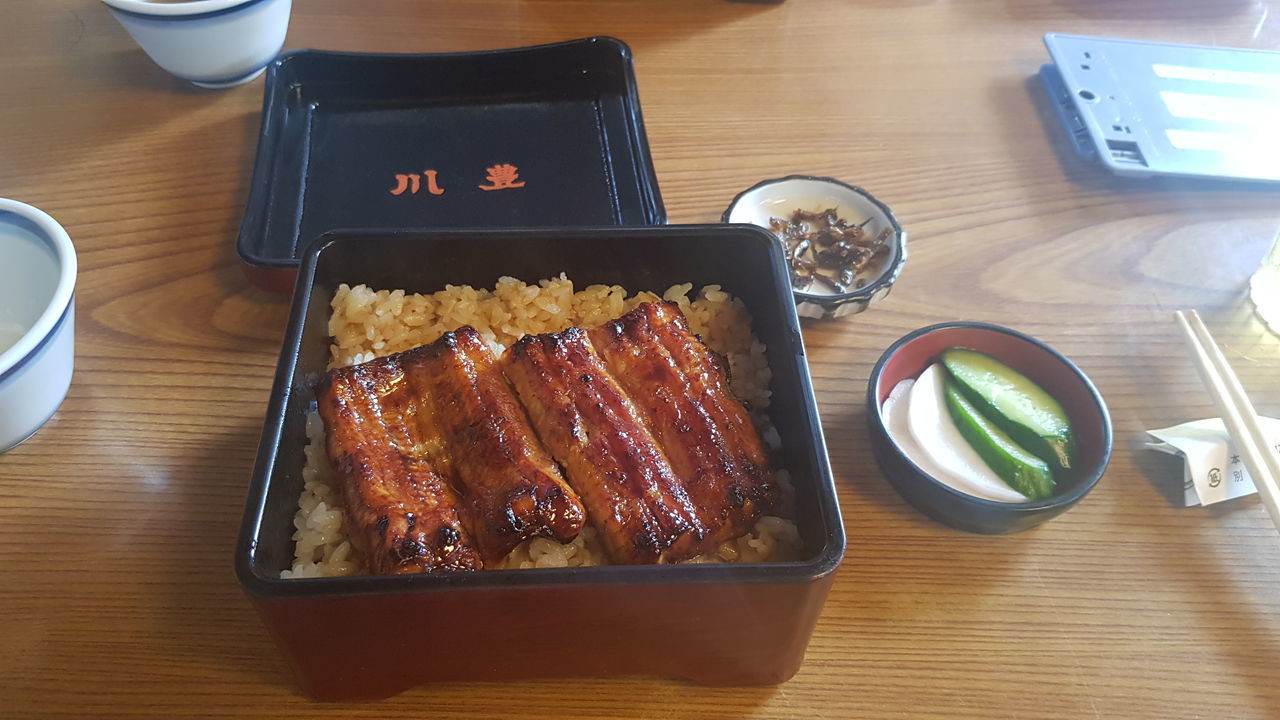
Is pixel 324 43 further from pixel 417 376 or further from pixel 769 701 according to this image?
pixel 769 701

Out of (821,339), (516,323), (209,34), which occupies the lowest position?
(821,339)

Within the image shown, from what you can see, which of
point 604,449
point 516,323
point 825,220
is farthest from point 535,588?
point 825,220

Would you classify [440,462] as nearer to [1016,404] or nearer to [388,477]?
[388,477]

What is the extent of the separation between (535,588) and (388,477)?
35 centimetres

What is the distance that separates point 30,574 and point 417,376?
660mm

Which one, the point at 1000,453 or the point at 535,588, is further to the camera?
the point at 1000,453

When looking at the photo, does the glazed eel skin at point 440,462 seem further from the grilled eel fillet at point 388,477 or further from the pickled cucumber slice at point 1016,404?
the pickled cucumber slice at point 1016,404

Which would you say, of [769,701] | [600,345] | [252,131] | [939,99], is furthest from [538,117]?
[769,701]

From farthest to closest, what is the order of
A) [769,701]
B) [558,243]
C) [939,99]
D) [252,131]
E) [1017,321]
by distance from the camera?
[939,99] → [252,131] → [1017,321] → [558,243] → [769,701]

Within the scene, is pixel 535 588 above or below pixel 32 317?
above

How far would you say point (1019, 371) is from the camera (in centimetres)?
152

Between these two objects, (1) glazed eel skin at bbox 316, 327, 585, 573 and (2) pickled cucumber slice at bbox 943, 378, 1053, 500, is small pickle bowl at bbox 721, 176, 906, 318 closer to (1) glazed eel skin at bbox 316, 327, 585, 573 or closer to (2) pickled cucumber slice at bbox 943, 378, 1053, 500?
(2) pickled cucumber slice at bbox 943, 378, 1053, 500

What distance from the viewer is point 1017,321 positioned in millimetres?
1782

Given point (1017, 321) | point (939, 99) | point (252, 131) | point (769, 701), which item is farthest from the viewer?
point (939, 99)
